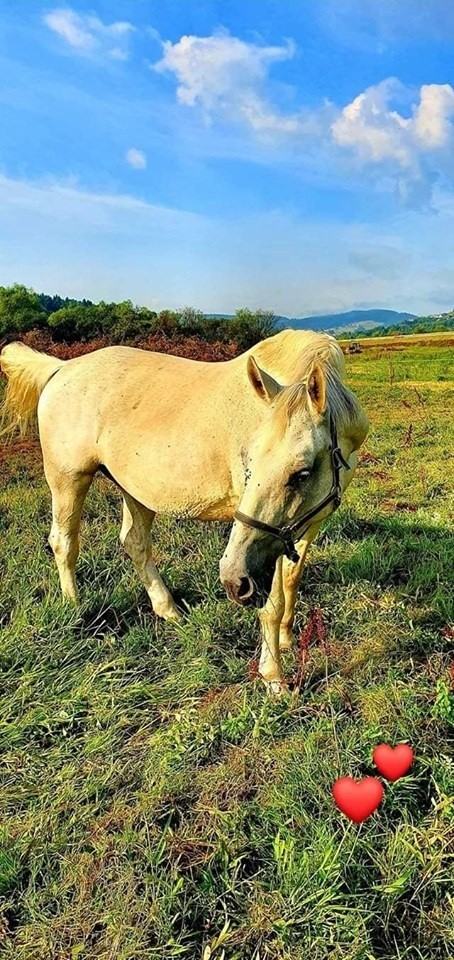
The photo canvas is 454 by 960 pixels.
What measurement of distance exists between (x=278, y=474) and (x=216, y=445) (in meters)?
0.80

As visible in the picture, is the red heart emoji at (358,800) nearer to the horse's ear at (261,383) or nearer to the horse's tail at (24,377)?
the horse's ear at (261,383)

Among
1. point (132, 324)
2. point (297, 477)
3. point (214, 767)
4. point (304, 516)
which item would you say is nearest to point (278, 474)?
point (297, 477)

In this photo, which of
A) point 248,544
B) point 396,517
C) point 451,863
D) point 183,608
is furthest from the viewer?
point 396,517

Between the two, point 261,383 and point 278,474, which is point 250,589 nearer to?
point 278,474

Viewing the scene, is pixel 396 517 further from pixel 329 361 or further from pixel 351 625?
pixel 329 361

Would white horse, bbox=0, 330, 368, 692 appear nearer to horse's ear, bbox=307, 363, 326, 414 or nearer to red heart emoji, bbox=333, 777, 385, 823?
horse's ear, bbox=307, 363, 326, 414

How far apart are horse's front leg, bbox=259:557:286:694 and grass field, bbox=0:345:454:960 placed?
13 cm

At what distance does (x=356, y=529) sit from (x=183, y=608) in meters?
1.89

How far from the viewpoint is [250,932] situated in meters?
1.97

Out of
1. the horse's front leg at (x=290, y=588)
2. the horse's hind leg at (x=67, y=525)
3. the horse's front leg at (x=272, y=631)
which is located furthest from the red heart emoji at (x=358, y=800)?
the horse's hind leg at (x=67, y=525)

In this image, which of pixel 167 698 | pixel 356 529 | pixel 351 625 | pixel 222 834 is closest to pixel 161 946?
pixel 222 834

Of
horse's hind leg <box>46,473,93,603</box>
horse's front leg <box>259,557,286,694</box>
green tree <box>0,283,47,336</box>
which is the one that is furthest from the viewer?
green tree <box>0,283,47,336</box>

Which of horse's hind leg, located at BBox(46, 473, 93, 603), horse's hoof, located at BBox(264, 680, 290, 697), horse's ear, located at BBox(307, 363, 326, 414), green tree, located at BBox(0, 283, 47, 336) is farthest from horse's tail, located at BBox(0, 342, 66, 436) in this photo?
green tree, located at BBox(0, 283, 47, 336)

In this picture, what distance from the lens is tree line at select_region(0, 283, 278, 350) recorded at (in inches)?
511
